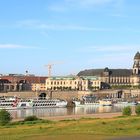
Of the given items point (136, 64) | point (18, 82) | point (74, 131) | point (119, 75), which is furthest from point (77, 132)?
point (119, 75)

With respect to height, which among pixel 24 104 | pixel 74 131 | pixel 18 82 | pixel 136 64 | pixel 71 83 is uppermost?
pixel 136 64

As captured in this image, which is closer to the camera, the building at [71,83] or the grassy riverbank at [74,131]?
the grassy riverbank at [74,131]

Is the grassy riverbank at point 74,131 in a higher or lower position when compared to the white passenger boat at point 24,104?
lower

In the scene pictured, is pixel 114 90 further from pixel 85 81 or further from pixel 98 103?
pixel 98 103

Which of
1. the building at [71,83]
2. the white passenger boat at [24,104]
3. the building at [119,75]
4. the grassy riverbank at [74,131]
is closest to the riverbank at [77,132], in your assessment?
the grassy riverbank at [74,131]

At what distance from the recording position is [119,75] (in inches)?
6811

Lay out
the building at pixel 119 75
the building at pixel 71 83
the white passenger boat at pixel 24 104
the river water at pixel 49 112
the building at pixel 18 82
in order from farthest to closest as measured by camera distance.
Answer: the building at pixel 119 75
the building at pixel 71 83
the building at pixel 18 82
the white passenger boat at pixel 24 104
the river water at pixel 49 112

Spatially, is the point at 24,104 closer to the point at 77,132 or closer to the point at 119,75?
the point at 77,132

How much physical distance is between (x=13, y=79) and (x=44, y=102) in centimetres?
6253

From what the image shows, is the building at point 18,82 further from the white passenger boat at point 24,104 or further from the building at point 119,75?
the white passenger boat at point 24,104

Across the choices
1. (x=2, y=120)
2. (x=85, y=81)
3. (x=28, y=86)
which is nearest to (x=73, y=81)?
(x=85, y=81)

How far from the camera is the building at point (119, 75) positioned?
554ft

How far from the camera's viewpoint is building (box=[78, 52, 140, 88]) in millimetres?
169000

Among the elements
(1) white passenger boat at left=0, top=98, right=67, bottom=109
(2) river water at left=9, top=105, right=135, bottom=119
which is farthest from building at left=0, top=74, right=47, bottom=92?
(2) river water at left=9, top=105, right=135, bottom=119
